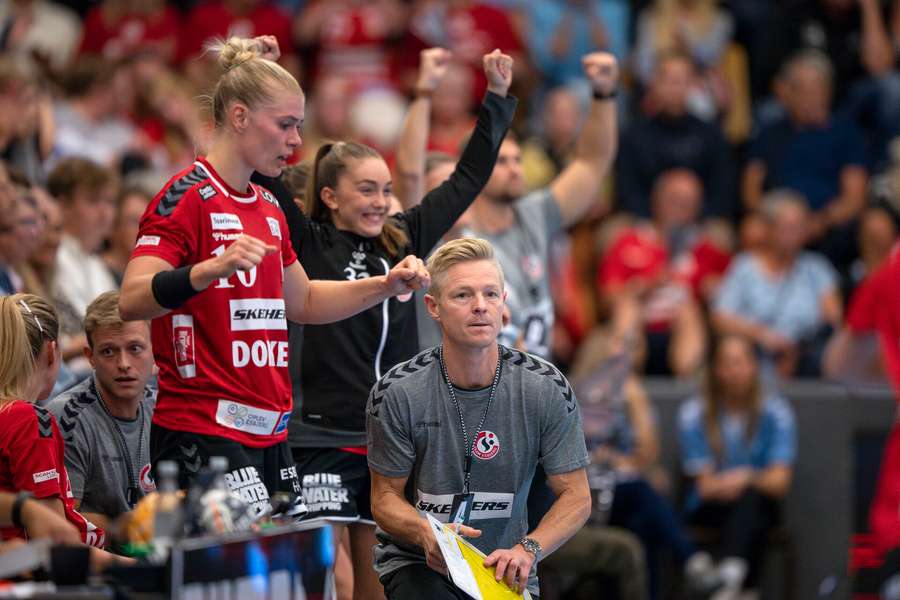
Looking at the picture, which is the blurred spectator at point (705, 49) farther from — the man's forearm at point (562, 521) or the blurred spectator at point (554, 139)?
the man's forearm at point (562, 521)

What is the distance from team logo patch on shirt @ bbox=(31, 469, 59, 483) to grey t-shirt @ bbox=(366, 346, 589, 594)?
3.32 ft

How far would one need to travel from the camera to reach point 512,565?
431 cm

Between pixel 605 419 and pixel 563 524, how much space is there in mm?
4432

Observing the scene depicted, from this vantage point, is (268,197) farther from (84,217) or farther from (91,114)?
(91,114)

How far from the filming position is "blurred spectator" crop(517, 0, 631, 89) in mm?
11828

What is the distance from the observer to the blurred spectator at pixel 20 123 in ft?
23.4

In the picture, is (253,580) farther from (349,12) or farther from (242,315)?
(349,12)

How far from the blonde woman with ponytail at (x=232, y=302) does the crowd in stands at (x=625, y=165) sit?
1890mm

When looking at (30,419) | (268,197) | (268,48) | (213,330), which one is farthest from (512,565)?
(268,48)

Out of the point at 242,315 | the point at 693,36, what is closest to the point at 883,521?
the point at 242,315

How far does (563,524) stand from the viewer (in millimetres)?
4488

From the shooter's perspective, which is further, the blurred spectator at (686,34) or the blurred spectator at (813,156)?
the blurred spectator at (686,34)

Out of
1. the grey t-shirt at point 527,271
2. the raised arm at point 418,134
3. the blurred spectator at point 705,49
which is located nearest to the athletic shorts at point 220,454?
the raised arm at point 418,134

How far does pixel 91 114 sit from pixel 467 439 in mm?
5688
